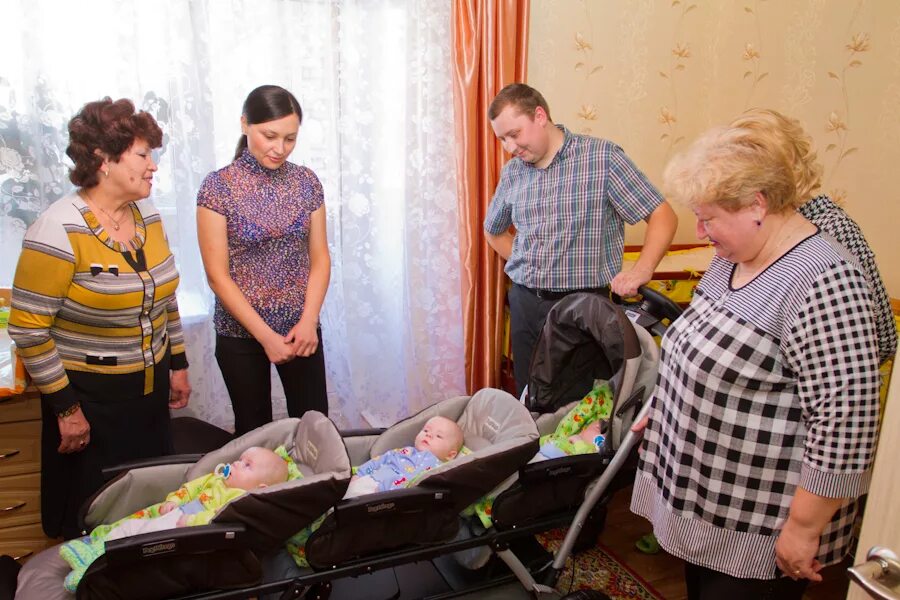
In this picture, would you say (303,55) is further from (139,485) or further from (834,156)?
(834,156)

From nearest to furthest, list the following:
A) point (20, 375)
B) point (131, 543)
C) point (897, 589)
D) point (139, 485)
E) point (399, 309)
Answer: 1. point (897, 589)
2. point (131, 543)
3. point (139, 485)
4. point (20, 375)
5. point (399, 309)

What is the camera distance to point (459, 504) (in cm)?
168

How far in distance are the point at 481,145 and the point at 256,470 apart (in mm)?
1730

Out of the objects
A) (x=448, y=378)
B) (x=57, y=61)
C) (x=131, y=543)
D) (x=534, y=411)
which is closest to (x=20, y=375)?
(x=131, y=543)

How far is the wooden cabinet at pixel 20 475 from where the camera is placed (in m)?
2.05

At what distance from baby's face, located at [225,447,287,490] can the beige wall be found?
2.10 m

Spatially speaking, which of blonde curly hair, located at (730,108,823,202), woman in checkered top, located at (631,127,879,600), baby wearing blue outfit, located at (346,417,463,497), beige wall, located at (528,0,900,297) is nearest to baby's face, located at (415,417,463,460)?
baby wearing blue outfit, located at (346,417,463,497)

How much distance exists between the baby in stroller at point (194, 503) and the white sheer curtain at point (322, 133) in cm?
109

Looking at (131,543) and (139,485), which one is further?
(139,485)

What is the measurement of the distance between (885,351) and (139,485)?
1.81m

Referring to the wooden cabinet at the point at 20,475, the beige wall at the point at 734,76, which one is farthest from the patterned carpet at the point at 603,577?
the wooden cabinet at the point at 20,475

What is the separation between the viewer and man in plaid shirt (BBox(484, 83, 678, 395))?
2.28m

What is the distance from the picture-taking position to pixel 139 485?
169cm

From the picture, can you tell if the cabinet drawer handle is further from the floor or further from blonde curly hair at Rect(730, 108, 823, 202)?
blonde curly hair at Rect(730, 108, 823, 202)
